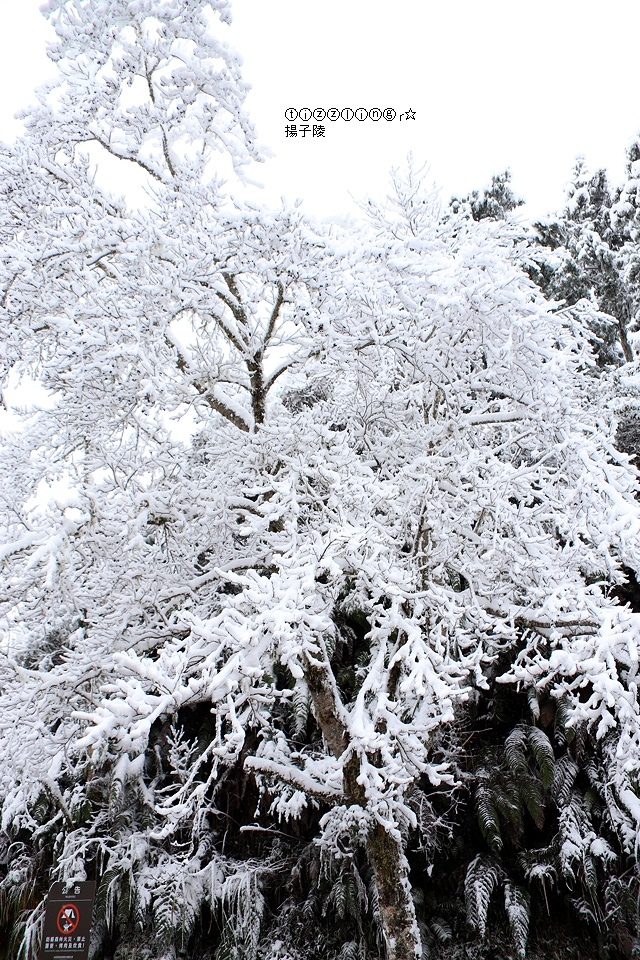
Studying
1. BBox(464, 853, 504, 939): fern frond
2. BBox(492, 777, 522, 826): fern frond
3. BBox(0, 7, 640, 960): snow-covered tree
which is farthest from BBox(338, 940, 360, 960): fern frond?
BBox(492, 777, 522, 826): fern frond

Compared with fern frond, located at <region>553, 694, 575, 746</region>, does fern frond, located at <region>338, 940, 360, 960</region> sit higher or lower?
lower

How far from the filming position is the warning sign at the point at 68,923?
3.69m

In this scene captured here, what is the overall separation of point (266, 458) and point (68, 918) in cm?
291

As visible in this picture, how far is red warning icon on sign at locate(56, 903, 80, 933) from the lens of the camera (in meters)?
3.71

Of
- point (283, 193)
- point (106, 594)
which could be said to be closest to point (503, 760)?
point (106, 594)

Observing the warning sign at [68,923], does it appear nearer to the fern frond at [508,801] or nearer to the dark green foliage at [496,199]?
the fern frond at [508,801]

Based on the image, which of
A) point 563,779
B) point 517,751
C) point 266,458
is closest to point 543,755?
point 517,751

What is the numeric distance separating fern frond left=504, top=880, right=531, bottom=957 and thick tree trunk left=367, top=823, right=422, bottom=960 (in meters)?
2.26

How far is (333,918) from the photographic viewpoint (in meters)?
6.07

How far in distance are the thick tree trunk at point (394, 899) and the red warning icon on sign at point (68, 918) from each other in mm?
1733

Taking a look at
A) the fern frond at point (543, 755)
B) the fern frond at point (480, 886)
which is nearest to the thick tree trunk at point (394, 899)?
the fern frond at point (480, 886)

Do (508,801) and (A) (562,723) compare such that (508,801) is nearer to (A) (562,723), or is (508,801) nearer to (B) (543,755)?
(B) (543,755)

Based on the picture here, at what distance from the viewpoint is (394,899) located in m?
3.71

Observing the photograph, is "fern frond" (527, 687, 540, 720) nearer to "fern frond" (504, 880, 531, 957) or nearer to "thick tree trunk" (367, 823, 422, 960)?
"fern frond" (504, 880, 531, 957)
